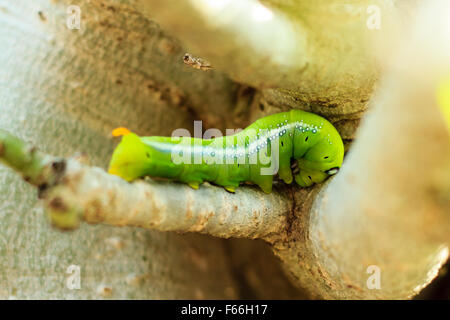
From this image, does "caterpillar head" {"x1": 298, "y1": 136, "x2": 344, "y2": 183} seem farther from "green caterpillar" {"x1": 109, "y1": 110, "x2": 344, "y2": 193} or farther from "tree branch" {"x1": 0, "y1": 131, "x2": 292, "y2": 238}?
"tree branch" {"x1": 0, "y1": 131, "x2": 292, "y2": 238}

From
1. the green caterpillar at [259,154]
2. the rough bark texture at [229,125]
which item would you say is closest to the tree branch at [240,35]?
the rough bark texture at [229,125]

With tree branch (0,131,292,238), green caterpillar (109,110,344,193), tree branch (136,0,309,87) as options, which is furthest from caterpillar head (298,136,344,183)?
tree branch (136,0,309,87)

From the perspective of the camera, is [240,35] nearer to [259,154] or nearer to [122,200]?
[122,200]

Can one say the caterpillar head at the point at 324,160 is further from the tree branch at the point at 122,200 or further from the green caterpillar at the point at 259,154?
the tree branch at the point at 122,200

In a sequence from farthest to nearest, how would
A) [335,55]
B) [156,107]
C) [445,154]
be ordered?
[156,107]
[335,55]
[445,154]

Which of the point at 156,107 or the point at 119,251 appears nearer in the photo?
the point at 119,251
